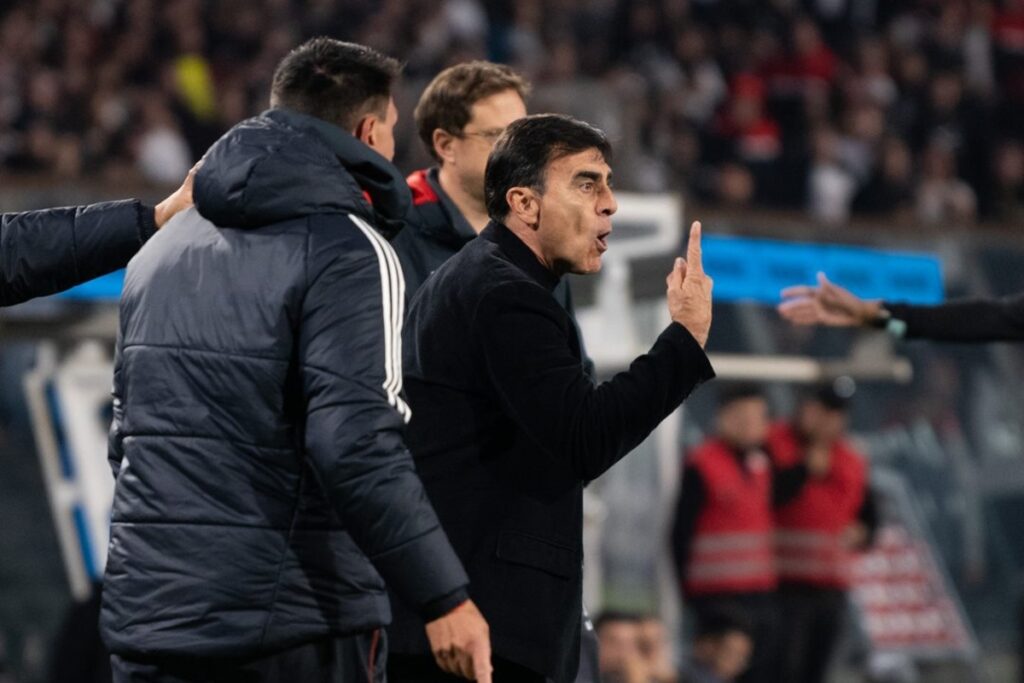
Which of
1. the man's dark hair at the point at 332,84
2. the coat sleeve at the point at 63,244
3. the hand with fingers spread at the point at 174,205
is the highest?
the man's dark hair at the point at 332,84

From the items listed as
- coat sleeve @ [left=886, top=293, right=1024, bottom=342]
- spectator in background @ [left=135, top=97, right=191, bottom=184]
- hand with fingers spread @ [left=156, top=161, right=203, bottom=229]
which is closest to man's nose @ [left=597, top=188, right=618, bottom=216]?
hand with fingers spread @ [left=156, top=161, right=203, bottom=229]

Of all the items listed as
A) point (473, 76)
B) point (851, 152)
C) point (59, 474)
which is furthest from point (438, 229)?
point (851, 152)

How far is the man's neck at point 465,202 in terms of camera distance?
14.1ft

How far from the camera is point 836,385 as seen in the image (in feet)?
31.4

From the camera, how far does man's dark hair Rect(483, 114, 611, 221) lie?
3.50 metres

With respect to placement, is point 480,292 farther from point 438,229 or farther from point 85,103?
point 85,103

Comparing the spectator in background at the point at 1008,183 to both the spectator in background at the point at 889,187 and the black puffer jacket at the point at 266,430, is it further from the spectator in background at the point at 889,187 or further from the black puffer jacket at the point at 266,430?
the black puffer jacket at the point at 266,430

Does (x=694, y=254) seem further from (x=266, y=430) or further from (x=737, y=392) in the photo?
(x=737, y=392)

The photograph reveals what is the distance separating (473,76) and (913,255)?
6.06m

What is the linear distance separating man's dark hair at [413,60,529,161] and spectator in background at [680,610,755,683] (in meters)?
4.39

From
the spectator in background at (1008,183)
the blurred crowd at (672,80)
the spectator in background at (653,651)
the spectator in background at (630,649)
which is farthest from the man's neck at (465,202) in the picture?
the spectator in background at (1008,183)

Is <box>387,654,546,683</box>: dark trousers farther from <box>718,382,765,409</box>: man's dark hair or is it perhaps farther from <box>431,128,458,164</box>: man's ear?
<box>718,382,765,409</box>: man's dark hair

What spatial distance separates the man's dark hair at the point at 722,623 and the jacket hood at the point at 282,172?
5.45m

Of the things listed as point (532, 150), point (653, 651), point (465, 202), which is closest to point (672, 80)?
point (653, 651)
